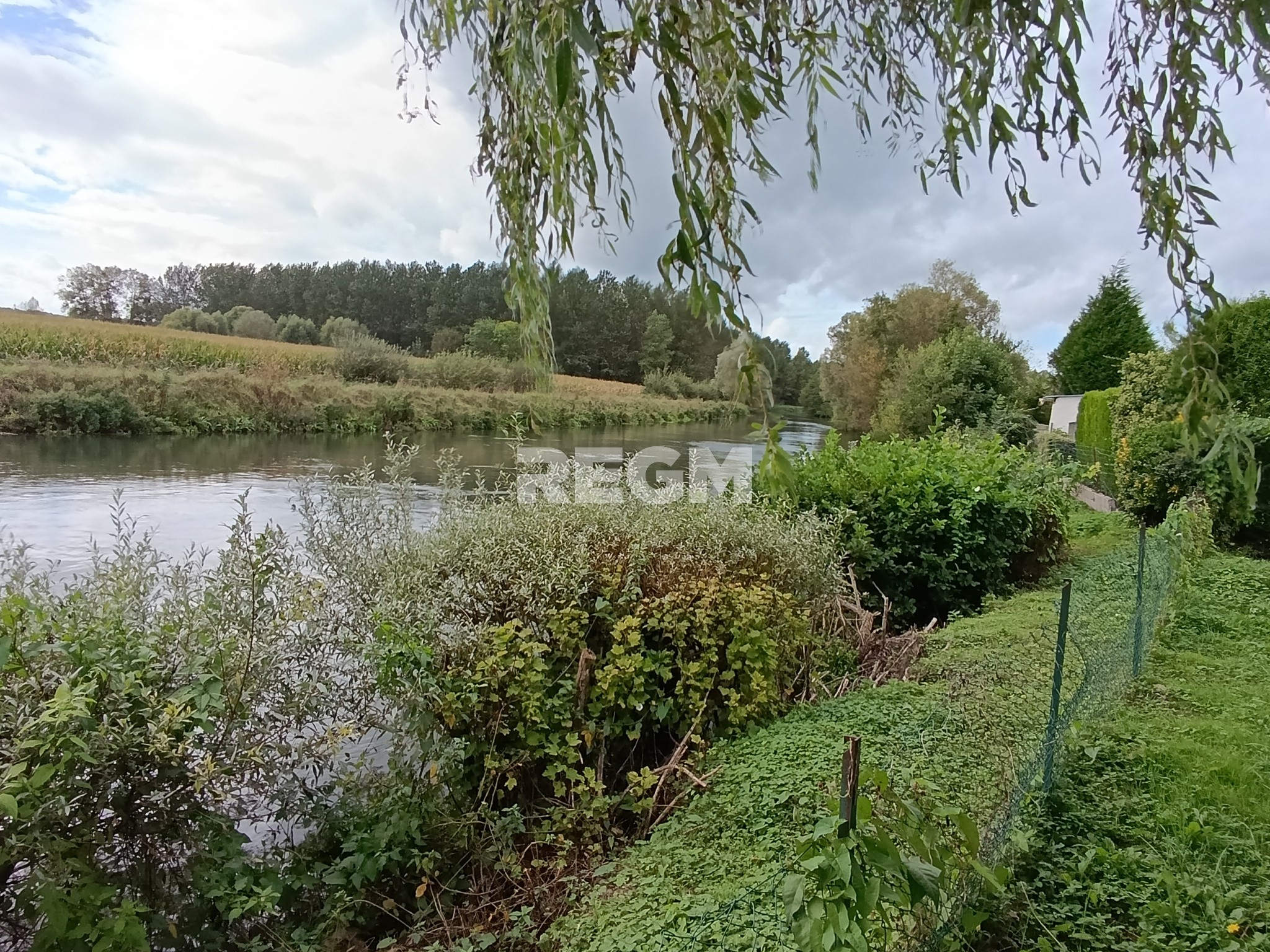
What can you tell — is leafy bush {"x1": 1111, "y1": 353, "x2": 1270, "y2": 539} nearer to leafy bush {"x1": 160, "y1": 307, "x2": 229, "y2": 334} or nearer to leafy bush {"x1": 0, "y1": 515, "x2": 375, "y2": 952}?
leafy bush {"x1": 0, "y1": 515, "x2": 375, "y2": 952}

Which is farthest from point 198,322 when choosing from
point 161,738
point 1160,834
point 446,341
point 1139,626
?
point 1160,834

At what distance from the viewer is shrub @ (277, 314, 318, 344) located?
28266 mm

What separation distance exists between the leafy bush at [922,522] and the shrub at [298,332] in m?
27.6

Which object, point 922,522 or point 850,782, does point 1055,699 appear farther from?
point 922,522

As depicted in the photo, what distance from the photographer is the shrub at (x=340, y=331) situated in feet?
82.0

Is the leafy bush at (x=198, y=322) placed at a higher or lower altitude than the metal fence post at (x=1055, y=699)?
higher

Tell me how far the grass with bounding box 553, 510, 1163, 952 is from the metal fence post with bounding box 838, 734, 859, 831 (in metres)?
0.46

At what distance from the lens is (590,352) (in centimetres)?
725

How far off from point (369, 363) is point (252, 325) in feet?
32.0

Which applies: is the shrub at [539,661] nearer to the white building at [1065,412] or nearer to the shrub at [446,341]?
the shrub at [446,341]

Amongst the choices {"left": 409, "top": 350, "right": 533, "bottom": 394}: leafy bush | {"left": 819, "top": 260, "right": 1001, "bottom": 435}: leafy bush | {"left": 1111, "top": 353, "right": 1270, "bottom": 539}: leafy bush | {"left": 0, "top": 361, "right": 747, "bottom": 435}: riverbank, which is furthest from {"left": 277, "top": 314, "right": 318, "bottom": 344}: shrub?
{"left": 1111, "top": 353, "right": 1270, "bottom": 539}: leafy bush

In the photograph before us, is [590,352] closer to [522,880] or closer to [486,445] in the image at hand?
[522,880]

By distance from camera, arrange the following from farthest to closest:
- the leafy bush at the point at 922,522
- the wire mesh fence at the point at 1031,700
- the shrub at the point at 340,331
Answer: the shrub at the point at 340,331 < the leafy bush at the point at 922,522 < the wire mesh fence at the point at 1031,700

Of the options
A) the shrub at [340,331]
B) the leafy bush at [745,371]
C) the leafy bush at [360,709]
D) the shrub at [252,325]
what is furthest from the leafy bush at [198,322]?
the leafy bush at [745,371]
